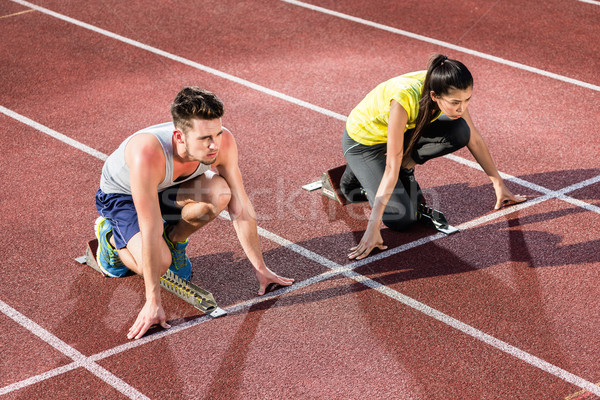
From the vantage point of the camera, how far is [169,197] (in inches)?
197

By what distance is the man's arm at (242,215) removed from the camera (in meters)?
4.76

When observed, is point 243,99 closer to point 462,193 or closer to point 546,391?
point 462,193

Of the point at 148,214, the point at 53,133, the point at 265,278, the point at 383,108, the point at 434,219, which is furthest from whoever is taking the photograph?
the point at 53,133

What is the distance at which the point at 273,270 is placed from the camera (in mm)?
5238

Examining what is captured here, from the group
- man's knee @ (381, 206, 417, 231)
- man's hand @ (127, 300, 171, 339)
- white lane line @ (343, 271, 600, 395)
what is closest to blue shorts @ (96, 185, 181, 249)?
man's hand @ (127, 300, 171, 339)

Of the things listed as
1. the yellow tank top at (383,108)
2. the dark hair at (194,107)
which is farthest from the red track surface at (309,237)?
the dark hair at (194,107)

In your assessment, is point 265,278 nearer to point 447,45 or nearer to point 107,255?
point 107,255

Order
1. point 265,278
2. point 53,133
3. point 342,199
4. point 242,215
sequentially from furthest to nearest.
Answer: point 53,133
point 342,199
point 265,278
point 242,215

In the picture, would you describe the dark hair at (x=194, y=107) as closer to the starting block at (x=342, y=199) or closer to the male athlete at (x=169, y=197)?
the male athlete at (x=169, y=197)

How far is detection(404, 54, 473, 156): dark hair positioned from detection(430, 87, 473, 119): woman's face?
0.08 feet

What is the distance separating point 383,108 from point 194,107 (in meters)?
1.73

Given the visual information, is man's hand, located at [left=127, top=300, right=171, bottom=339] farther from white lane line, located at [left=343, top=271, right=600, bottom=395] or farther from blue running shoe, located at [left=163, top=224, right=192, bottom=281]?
white lane line, located at [left=343, top=271, right=600, bottom=395]

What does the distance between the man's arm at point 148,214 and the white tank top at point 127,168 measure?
0.22 feet

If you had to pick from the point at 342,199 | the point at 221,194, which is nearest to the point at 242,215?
the point at 221,194
